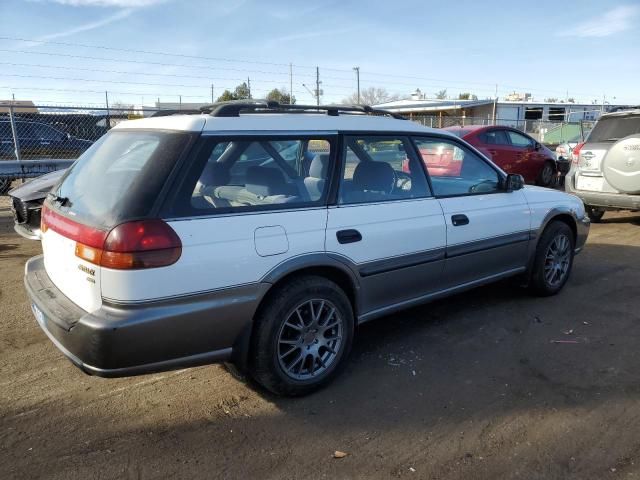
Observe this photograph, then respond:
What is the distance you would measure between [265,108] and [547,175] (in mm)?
10780

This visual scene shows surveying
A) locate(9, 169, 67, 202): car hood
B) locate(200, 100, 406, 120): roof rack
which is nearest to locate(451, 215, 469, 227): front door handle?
locate(200, 100, 406, 120): roof rack

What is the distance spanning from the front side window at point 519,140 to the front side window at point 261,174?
932 centimetres

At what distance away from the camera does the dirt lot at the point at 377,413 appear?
8.64 ft

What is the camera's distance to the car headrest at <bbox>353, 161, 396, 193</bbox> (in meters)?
3.61

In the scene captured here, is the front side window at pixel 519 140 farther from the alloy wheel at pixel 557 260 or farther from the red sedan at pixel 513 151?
the alloy wheel at pixel 557 260

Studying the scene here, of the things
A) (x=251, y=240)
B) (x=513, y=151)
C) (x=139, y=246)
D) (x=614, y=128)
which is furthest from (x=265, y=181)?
(x=513, y=151)

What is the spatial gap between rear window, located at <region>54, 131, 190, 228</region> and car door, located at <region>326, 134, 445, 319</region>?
3.46 feet

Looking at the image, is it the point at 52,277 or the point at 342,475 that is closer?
the point at 342,475

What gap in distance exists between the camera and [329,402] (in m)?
3.22

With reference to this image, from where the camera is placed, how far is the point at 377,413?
3.09 meters

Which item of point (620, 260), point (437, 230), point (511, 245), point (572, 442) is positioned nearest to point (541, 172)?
point (620, 260)

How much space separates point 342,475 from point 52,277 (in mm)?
2086

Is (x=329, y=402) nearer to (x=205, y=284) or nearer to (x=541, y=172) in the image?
(x=205, y=284)

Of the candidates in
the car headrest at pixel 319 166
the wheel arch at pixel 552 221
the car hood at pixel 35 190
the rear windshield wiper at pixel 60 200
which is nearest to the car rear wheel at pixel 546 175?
the wheel arch at pixel 552 221
